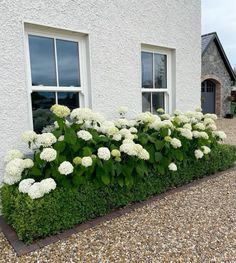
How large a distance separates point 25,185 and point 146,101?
137 inches

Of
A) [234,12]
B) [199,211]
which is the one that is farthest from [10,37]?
[234,12]

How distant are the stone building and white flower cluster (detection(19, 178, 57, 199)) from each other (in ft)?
50.2

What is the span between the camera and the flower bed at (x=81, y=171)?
280cm

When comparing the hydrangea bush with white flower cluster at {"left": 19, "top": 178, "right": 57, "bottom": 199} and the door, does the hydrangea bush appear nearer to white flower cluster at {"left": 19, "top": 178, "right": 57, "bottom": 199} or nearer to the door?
white flower cluster at {"left": 19, "top": 178, "right": 57, "bottom": 199}

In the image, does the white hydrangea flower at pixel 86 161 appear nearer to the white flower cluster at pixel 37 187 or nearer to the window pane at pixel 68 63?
the white flower cluster at pixel 37 187

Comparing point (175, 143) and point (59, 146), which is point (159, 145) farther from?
point (59, 146)

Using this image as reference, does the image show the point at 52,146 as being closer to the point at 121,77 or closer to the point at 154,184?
the point at 154,184

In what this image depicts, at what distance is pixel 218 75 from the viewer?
1725cm

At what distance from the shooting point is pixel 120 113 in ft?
14.6

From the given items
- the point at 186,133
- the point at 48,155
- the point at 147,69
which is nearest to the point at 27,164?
the point at 48,155

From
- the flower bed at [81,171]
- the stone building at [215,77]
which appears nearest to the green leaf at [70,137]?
the flower bed at [81,171]

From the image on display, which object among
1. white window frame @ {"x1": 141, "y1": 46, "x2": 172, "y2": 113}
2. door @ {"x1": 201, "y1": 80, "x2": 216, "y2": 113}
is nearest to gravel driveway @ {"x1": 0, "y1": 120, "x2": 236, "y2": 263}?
white window frame @ {"x1": 141, "y1": 46, "x2": 172, "y2": 113}

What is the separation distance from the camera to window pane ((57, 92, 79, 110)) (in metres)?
Answer: 4.15

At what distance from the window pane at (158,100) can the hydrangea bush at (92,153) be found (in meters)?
1.43
